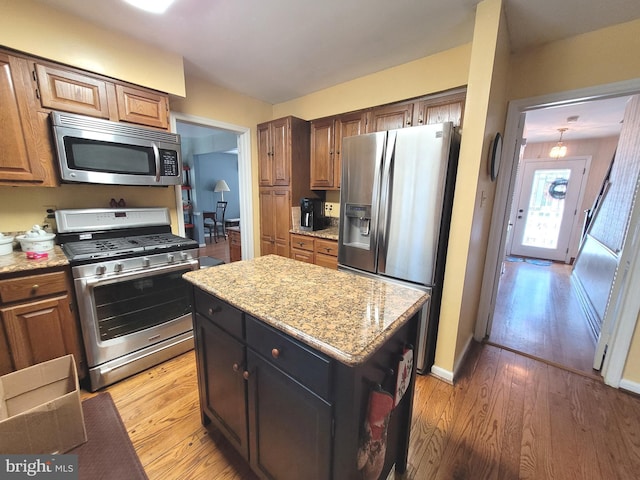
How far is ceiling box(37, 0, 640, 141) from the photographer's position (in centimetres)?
155

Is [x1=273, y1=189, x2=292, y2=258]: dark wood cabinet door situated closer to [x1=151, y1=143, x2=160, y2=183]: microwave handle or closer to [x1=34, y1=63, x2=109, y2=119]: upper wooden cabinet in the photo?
[x1=151, y1=143, x2=160, y2=183]: microwave handle

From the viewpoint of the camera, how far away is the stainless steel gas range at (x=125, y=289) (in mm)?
1645

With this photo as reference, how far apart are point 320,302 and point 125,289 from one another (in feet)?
5.10

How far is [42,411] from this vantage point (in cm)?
110

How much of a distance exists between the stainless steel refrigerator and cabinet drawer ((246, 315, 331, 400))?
1.30 meters

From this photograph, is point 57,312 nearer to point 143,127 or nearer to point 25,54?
point 143,127

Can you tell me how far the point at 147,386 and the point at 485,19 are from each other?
10.6 ft

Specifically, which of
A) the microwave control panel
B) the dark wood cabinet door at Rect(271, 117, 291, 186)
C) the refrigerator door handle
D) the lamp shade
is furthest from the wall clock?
Result: the lamp shade

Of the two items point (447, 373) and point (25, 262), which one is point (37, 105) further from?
point (447, 373)

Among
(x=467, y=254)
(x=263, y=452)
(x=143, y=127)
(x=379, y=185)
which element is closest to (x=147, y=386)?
(x=263, y=452)

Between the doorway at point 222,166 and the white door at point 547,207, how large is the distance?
18.6 ft

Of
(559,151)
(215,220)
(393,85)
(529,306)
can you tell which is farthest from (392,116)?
(215,220)

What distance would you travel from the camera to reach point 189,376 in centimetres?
188
